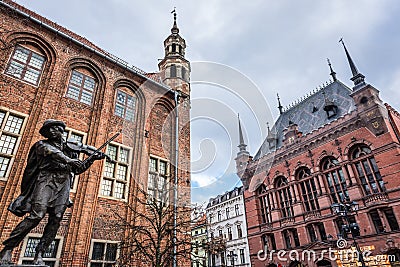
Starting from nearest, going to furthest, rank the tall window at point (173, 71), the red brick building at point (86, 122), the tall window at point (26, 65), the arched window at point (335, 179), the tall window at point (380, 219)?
the red brick building at point (86, 122) < the tall window at point (26, 65) < the tall window at point (173, 71) < the tall window at point (380, 219) < the arched window at point (335, 179)

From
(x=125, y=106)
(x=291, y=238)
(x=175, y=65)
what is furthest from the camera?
(x=291, y=238)

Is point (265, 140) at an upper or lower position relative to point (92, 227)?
upper

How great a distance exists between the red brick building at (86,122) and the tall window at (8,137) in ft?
0.09

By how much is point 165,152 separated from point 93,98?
4.30m

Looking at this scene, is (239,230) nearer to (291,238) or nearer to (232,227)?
(232,227)

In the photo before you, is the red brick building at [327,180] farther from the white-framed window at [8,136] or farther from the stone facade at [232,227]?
the white-framed window at [8,136]

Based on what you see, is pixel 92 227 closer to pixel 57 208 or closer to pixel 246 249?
pixel 57 208

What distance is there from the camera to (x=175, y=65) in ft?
55.2

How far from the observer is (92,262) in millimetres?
8898

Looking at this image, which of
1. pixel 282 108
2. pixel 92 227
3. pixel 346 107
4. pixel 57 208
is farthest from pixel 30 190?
pixel 282 108

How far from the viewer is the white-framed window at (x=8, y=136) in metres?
8.36

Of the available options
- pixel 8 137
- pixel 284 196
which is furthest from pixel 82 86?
pixel 284 196

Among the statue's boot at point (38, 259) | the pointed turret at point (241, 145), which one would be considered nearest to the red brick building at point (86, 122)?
the statue's boot at point (38, 259)

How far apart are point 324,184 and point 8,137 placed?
24.8 m
